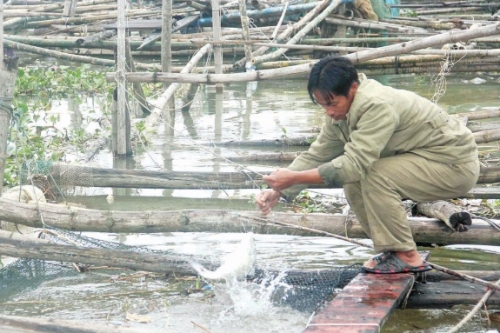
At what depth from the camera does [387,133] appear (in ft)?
13.2

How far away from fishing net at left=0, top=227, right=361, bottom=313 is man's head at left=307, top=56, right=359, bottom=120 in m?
0.88

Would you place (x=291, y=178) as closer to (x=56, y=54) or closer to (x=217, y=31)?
(x=217, y=31)

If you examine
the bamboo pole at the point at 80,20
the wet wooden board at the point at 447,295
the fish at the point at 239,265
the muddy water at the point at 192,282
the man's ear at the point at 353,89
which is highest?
the bamboo pole at the point at 80,20

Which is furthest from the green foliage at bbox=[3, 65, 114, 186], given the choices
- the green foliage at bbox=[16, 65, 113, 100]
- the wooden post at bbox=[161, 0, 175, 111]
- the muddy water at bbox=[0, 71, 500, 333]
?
the wooden post at bbox=[161, 0, 175, 111]

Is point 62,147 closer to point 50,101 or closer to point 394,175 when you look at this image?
point 50,101

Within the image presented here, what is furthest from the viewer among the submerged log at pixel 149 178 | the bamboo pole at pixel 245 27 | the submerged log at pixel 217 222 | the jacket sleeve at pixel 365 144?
the bamboo pole at pixel 245 27

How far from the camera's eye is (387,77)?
13.7 m

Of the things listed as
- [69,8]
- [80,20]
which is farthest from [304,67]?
[69,8]

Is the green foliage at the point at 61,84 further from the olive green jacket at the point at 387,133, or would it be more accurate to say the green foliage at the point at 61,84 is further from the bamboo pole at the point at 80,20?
the olive green jacket at the point at 387,133

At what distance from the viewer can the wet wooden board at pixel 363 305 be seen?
3.49m

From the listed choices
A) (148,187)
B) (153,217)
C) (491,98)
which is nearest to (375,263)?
(153,217)

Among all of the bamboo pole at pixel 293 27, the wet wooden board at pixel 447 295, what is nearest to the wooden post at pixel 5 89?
the wet wooden board at pixel 447 295

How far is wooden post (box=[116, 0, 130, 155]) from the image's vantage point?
7814 millimetres

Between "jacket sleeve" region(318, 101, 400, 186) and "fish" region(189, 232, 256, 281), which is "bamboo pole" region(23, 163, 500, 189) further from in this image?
"jacket sleeve" region(318, 101, 400, 186)
